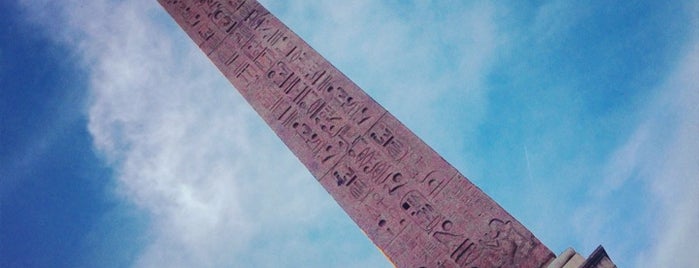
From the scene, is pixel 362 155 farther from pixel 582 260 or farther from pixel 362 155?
pixel 582 260

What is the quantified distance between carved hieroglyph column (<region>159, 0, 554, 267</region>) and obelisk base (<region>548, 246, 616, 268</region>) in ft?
0.64

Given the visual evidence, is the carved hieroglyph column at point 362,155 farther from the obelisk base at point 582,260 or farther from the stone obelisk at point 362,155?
the obelisk base at point 582,260

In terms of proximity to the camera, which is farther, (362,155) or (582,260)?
(362,155)

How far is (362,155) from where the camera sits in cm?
480

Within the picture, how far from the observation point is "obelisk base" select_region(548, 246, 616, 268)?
3.61m

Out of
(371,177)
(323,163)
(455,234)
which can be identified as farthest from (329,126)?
(455,234)

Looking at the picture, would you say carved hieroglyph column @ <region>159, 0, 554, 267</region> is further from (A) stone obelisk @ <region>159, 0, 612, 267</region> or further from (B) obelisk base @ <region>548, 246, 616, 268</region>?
(B) obelisk base @ <region>548, 246, 616, 268</region>

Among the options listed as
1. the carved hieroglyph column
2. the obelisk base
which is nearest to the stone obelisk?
the carved hieroglyph column

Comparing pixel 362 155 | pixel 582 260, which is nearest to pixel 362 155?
pixel 362 155

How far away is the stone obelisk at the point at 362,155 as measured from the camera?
4117 mm

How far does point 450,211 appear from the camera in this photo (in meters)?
4.28

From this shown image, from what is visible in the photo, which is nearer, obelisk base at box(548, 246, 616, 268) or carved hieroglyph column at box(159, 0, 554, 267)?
obelisk base at box(548, 246, 616, 268)

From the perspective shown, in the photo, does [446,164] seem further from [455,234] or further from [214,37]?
[214,37]

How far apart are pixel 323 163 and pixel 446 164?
43.4 inches
